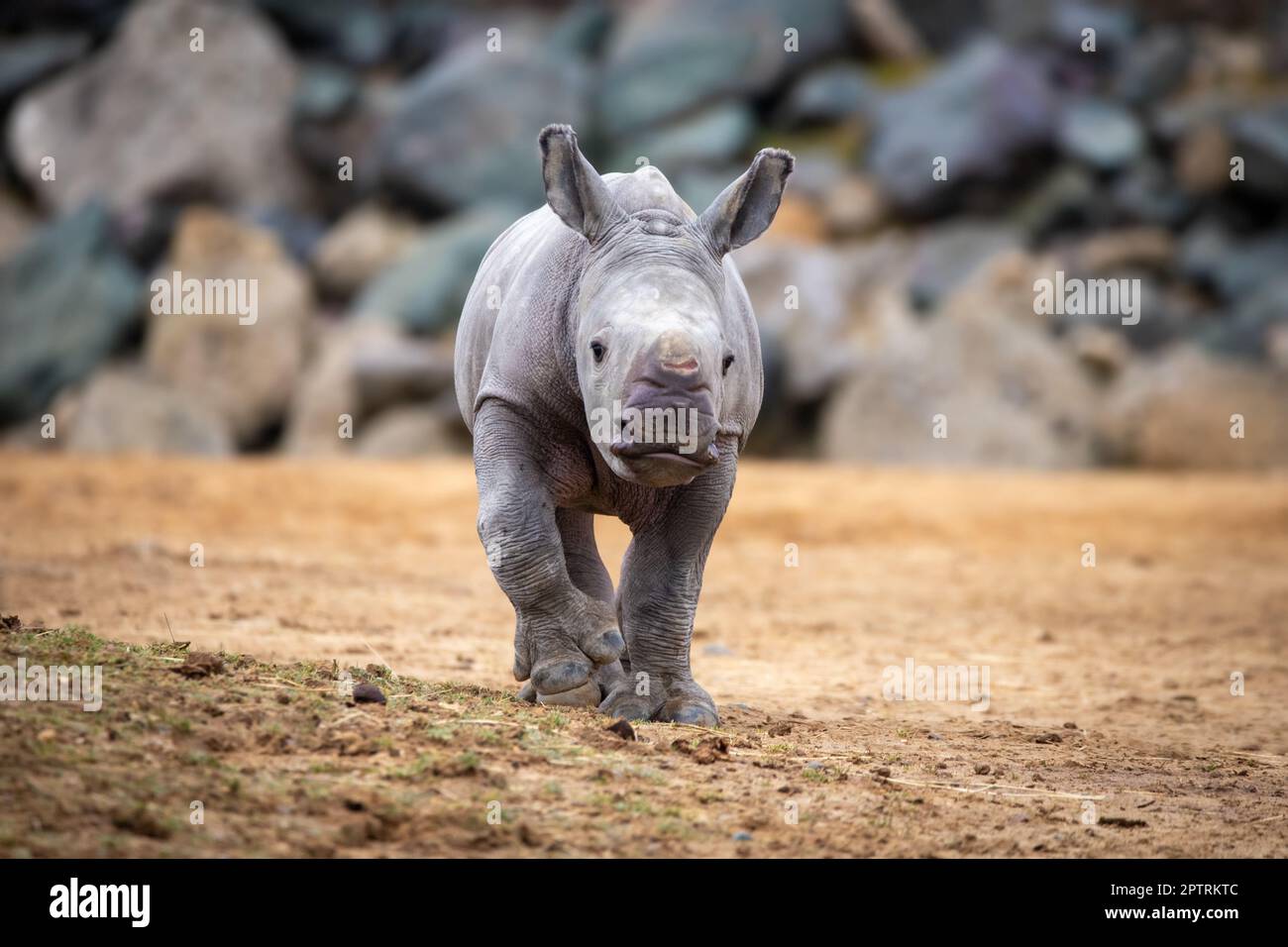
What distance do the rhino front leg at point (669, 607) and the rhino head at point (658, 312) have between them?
0.53 meters

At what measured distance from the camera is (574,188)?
655cm

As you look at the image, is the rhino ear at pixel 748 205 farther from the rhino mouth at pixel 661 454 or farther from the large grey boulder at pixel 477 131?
the large grey boulder at pixel 477 131

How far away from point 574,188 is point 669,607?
1852mm

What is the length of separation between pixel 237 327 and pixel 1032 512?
12143 millimetres

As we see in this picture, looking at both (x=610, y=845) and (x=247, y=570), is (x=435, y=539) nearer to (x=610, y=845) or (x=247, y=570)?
(x=247, y=570)

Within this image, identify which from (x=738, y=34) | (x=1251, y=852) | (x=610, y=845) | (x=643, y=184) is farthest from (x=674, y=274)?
(x=738, y=34)

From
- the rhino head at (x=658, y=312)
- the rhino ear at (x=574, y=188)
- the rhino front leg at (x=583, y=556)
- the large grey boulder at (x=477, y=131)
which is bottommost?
the rhino front leg at (x=583, y=556)

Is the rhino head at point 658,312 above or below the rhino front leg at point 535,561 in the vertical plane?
above

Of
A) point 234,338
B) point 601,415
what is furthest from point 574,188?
point 234,338

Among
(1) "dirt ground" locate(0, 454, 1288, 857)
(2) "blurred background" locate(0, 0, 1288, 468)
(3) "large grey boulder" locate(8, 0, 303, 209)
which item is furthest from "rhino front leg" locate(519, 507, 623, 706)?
(3) "large grey boulder" locate(8, 0, 303, 209)

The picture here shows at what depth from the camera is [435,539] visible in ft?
48.2

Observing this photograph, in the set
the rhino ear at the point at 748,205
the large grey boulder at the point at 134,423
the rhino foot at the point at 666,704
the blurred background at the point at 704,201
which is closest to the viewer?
the rhino ear at the point at 748,205

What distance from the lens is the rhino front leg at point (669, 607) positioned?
6859mm

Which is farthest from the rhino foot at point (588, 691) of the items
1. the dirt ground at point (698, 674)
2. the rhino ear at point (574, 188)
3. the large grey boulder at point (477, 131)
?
the large grey boulder at point (477, 131)
